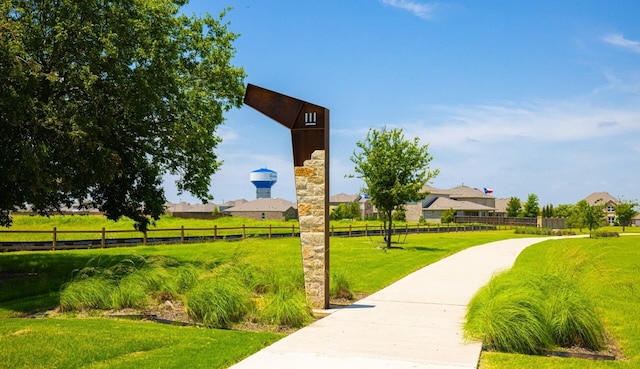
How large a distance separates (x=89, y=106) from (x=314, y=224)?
25.9ft

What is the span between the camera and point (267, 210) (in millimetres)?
98500

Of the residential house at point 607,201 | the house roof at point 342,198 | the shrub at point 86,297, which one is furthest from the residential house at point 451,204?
the shrub at point 86,297

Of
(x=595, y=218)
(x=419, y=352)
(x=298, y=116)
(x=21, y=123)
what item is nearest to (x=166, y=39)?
(x=21, y=123)

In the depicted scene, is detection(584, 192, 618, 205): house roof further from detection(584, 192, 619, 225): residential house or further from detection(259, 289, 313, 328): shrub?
detection(259, 289, 313, 328): shrub

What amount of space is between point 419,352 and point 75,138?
32.8 feet

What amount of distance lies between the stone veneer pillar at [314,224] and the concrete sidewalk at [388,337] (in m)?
0.71

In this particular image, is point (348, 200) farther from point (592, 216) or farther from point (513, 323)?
point (513, 323)

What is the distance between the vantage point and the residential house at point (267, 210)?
319 feet

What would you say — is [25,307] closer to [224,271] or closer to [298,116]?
[224,271]

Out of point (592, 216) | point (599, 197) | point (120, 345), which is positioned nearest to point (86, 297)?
point (120, 345)

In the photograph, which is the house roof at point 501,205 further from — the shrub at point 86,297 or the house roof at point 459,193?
the shrub at point 86,297

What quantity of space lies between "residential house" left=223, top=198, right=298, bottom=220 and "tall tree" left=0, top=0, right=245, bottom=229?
77629 millimetres

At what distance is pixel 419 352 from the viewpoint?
24.7ft

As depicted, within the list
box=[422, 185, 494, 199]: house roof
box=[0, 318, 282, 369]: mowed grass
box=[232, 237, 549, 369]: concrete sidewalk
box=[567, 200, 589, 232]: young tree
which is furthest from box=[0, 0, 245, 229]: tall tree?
box=[422, 185, 494, 199]: house roof
